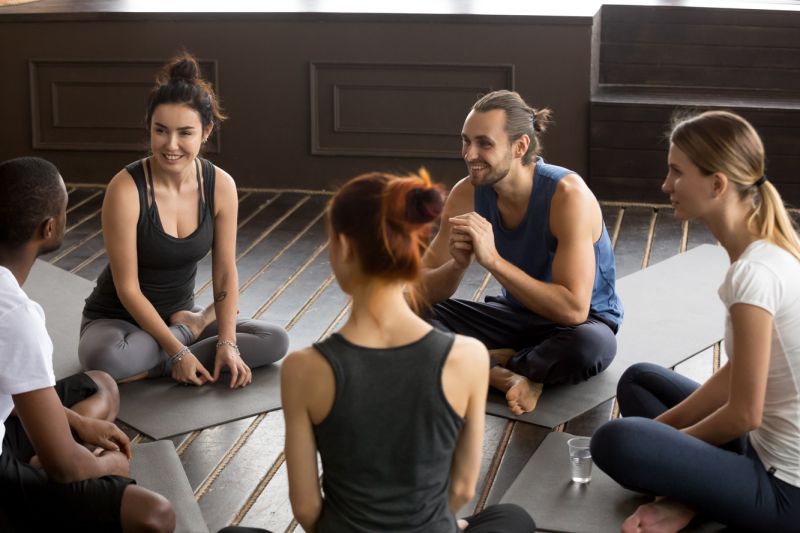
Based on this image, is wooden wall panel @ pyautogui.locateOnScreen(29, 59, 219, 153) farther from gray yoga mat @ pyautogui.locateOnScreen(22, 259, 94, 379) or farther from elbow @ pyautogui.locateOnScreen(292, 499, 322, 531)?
elbow @ pyautogui.locateOnScreen(292, 499, 322, 531)

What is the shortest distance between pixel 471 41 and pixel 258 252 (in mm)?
1484

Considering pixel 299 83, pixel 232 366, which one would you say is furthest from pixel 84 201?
pixel 232 366

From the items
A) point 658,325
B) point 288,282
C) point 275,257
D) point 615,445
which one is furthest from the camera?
point 275,257

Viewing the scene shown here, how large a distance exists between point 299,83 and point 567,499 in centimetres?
336

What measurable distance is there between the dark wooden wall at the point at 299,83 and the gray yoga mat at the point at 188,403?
238 centimetres

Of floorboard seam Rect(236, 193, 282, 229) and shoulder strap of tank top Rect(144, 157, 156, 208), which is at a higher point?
shoulder strap of tank top Rect(144, 157, 156, 208)

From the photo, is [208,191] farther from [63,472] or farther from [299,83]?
[299,83]

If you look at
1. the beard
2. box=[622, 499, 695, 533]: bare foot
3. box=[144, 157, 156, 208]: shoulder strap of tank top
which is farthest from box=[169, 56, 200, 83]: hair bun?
box=[622, 499, 695, 533]: bare foot

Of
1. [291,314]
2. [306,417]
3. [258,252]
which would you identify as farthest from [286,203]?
[306,417]

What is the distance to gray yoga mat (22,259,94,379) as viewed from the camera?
3385 mm

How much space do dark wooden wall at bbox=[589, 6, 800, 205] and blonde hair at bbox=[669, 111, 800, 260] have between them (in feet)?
10.0

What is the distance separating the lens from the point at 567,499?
2492 millimetres

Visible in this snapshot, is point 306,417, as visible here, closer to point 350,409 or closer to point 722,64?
point 350,409

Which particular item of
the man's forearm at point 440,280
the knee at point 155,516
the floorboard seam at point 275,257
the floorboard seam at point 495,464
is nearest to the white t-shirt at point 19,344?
the knee at point 155,516
